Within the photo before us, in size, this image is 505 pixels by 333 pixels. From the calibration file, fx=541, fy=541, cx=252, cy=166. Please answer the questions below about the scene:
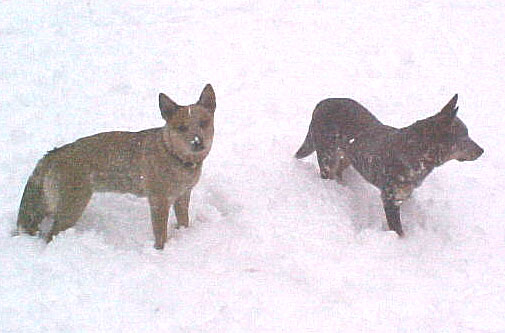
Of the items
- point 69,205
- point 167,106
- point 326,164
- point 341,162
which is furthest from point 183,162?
point 341,162

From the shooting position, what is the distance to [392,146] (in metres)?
4.78

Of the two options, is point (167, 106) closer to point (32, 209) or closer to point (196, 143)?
point (196, 143)

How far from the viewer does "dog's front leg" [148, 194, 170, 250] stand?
457 centimetres

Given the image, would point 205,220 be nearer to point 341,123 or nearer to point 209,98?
point 209,98

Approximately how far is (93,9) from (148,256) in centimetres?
588

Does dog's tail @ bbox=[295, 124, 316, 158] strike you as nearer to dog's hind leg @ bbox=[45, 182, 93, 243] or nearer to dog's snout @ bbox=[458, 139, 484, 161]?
dog's snout @ bbox=[458, 139, 484, 161]

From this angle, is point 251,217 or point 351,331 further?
point 251,217

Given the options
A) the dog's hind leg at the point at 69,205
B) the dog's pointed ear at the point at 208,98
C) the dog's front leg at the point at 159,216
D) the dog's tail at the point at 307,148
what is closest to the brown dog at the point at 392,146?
the dog's tail at the point at 307,148

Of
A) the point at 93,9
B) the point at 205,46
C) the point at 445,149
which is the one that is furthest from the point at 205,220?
the point at 93,9

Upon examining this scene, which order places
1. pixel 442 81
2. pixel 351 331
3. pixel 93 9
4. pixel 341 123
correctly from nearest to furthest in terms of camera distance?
pixel 351 331 → pixel 341 123 → pixel 442 81 → pixel 93 9

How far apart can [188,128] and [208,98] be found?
1.09 ft

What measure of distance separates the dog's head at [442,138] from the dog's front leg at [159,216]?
2257mm

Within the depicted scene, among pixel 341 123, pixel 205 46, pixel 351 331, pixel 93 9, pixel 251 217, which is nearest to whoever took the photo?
pixel 351 331

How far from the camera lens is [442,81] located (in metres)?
7.15
